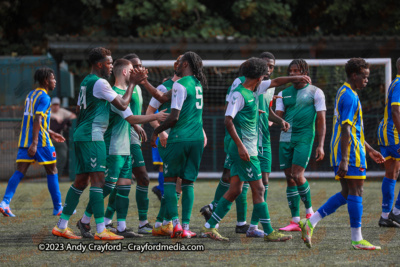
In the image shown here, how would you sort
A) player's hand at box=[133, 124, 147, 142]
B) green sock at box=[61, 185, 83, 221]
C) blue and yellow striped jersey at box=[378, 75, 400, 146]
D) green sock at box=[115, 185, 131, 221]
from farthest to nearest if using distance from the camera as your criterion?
blue and yellow striped jersey at box=[378, 75, 400, 146], player's hand at box=[133, 124, 147, 142], green sock at box=[115, 185, 131, 221], green sock at box=[61, 185, 83, 221]

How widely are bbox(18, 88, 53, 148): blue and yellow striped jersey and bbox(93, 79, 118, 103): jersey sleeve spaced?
2.30 meters

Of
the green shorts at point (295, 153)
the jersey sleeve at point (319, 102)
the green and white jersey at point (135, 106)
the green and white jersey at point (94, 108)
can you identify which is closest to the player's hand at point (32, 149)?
the green and white jersey at point (135, 106)

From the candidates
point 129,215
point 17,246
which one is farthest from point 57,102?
point 17,246

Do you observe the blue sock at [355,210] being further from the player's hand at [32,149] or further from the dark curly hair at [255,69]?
the player's hand at [32,149]

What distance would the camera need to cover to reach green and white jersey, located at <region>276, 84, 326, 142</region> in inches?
315

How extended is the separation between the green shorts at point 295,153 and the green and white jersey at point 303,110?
0.21 ft

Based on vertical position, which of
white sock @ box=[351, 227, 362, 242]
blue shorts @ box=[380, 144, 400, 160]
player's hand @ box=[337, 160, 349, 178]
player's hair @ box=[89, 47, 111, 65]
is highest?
player's hair @ box=[89, 47, 111, 65]

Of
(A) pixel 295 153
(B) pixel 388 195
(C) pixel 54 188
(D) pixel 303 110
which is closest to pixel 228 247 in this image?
(A) pixel 295 153

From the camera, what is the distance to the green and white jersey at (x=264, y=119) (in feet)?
25.5

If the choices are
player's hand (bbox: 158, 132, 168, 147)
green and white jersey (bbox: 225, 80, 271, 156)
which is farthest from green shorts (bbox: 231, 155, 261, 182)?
player's hand (bbox: 158, 132, 168, 147)

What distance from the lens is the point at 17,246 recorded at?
6676 mm

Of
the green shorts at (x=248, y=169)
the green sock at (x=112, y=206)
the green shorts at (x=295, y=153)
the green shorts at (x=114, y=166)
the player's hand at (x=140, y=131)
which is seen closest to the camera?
the green shorts at (x=248, y=169)

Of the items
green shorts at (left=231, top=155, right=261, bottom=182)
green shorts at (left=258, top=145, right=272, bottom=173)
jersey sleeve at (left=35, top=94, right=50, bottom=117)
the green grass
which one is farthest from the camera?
jersey sleeve at (left=35, top=94, right=50, bottom=117)

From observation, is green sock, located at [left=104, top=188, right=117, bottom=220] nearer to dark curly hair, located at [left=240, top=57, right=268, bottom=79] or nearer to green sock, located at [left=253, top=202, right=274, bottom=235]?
green sock, located at [left=253, top=202, right=274, bottom=235]
